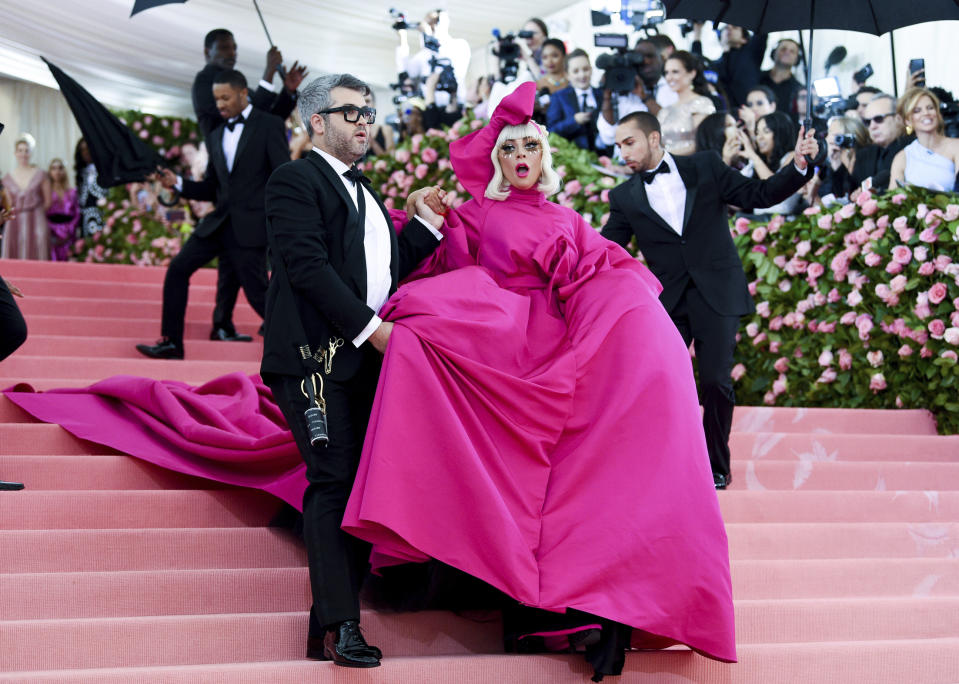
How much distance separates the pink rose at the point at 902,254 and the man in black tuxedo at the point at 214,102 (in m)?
3.49

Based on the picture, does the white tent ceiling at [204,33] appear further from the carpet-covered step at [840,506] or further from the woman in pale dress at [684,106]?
the carpet-covered step at [840,506]

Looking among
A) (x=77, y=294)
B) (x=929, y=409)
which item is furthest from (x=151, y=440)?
(x=929, y=409)

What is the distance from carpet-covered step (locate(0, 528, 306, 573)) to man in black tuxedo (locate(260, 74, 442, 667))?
26.8 inches

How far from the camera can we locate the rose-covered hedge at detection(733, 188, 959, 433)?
6094mm

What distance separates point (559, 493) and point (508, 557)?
0.29m

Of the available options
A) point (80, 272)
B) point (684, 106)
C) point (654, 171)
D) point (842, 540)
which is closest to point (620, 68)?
point (684, 106)

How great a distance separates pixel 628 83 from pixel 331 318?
5.25m

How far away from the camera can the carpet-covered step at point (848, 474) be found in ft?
17.6

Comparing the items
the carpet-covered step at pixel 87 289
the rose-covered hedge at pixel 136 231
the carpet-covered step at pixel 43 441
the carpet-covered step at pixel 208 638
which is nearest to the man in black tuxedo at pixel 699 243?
the carpet-covered step at pixel 208 638

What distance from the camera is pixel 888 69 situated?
27.8 feet

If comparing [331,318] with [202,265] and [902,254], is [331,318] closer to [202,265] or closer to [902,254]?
[202,265]

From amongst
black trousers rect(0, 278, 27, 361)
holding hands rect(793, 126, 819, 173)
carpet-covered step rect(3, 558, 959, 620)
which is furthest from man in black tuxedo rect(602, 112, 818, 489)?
black trousers rect(0, 278, 27, 361)

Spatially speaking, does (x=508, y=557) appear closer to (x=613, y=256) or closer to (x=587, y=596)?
(x=587, y=596)

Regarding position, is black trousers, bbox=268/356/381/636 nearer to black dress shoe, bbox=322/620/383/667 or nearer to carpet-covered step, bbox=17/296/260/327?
black dress shoe, bbox=322/620/383/667
